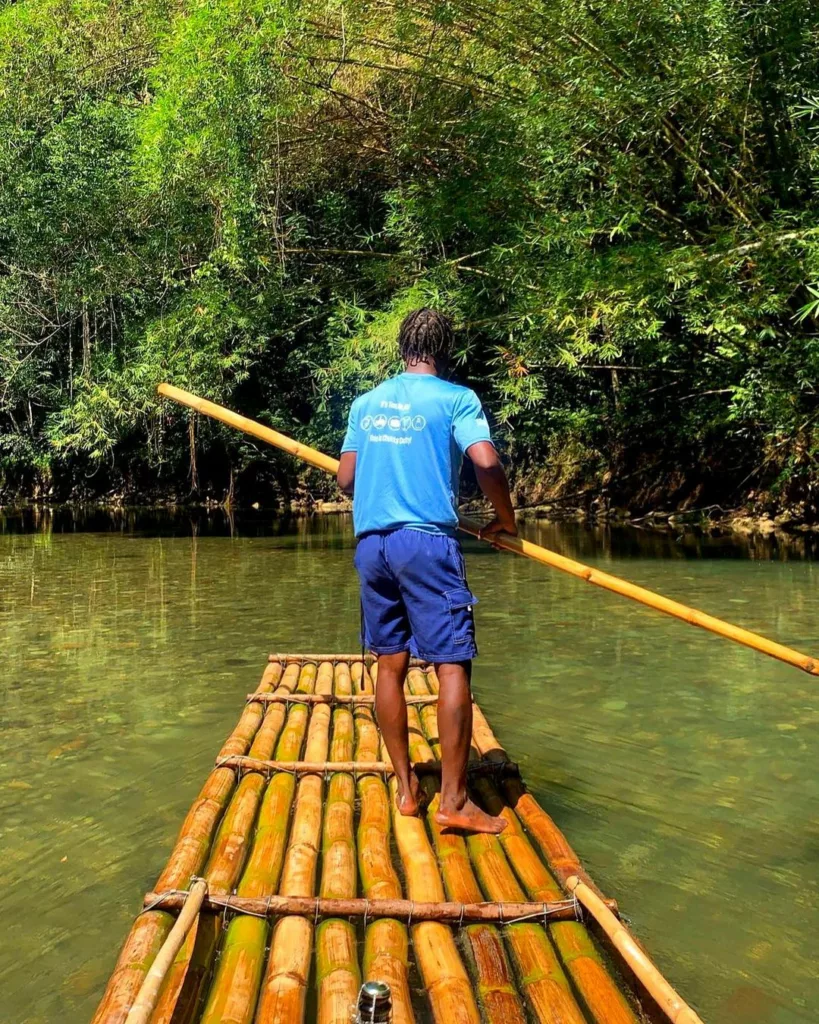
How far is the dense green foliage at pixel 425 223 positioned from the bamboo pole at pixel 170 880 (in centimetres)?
542

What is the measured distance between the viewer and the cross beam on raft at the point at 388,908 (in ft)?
7.38

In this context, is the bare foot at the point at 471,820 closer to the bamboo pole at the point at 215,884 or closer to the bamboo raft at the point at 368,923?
the bamboo raft at the point at 368,923

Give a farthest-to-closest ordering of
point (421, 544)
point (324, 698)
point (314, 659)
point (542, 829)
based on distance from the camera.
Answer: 1. point (314, 659)
2. point (324, 698)
3. point (421, 544)
4. point (542, 829)

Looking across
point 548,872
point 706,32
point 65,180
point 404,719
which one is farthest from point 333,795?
point 65,180

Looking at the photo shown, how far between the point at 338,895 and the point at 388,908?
17 cm

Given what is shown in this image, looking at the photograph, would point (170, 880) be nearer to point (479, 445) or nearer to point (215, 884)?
point (215, 884)

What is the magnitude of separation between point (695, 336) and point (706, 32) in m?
4.93

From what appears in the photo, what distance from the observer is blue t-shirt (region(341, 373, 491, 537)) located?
2871mm

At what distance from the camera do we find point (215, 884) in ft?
7.81

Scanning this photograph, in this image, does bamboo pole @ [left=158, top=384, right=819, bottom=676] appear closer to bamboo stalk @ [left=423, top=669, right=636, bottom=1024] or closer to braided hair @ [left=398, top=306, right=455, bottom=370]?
braided hair @ [left=398, top=306, right=455, bottom=370]

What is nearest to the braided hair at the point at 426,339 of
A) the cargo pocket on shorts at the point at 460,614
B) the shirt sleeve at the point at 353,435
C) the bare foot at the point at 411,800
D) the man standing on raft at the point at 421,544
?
the man standing on raft at the point at 421,544

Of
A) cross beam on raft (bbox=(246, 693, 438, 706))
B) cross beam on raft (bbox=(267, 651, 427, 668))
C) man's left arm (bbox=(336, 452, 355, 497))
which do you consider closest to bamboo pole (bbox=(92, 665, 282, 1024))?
cross beam on raft (bbox=(246, 693, 438, 706))

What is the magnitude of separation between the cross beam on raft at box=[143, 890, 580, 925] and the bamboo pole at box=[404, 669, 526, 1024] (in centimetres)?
2

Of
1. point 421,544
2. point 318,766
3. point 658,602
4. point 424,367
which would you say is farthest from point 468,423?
point 318,766
